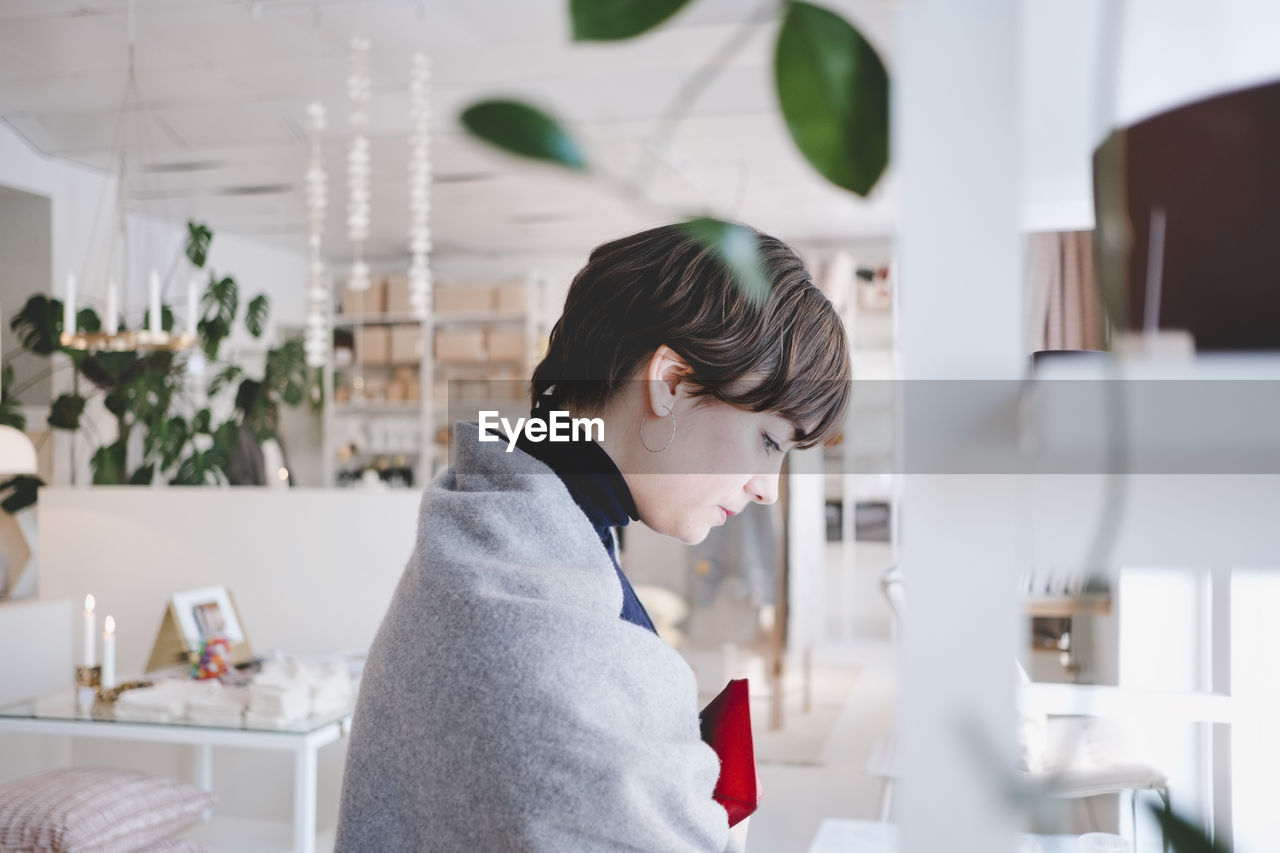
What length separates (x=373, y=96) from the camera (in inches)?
198

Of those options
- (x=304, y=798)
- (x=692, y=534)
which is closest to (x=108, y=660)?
(x=304, y=798)

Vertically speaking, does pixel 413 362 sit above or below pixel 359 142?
below

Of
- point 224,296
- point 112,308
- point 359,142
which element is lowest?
point 112,308

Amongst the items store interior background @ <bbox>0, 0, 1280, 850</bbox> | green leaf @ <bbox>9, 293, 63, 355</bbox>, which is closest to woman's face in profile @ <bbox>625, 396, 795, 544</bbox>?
store interior background @ <bbox>0, 0, 1280, 850</bbox>

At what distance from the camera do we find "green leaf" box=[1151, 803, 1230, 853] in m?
0.25

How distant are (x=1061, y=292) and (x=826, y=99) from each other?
35cm

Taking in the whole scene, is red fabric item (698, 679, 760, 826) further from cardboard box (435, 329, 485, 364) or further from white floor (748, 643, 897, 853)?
cardboard box (435, 329, 485, 364)

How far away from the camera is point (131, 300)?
21.1 feet

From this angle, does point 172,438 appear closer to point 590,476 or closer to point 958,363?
point 590,476

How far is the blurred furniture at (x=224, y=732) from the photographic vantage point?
8.52 feet

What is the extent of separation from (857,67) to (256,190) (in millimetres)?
6866

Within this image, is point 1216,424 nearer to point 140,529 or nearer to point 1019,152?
point 1019,152

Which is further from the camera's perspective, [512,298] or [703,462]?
[512,298]

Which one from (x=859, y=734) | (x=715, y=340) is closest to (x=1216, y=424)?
(x=715, y=340)
